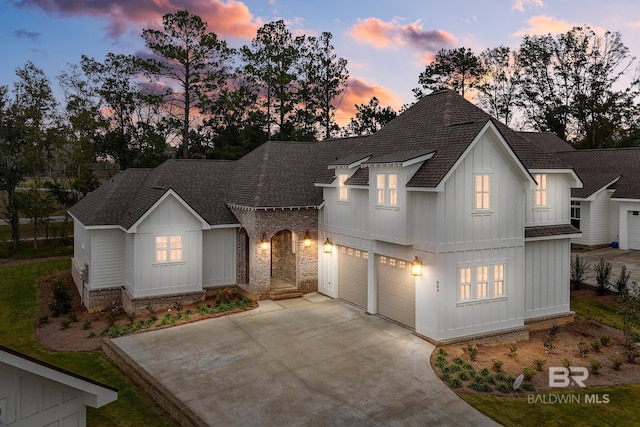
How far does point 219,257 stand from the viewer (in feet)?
65.6

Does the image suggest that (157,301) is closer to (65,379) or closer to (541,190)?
(65,379)

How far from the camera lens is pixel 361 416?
950cm

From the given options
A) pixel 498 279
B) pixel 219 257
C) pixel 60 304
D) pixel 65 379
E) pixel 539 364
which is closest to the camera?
pixel 65 379

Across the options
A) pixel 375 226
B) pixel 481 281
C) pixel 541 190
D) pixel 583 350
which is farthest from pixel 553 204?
pixel 375 226

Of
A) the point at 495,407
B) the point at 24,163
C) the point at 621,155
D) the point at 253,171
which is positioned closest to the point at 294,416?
the point at 495,407

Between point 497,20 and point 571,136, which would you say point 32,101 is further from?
point 571,136

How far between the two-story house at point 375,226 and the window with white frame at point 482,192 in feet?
0.13

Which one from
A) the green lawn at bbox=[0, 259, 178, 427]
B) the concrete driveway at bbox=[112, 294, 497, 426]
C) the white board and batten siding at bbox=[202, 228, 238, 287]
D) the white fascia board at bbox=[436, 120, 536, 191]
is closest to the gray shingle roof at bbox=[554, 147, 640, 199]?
the white fascia board at bbox=[436, 120, 536, 191]

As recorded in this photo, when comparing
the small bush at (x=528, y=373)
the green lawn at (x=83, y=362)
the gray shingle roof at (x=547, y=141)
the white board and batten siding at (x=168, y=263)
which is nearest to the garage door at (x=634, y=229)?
the gray shingle roof at (x=547, y=141)

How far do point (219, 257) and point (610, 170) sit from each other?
2758 centimetres

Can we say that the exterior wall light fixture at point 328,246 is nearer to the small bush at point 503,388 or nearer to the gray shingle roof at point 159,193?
the gray shingle roof at point 159,193

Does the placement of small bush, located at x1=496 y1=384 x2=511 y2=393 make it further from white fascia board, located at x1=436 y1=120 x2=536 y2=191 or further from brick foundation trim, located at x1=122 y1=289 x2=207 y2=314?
brick foundation trim, located at x1=122 y1=289 x2=207 y2=314

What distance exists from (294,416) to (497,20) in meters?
21.2

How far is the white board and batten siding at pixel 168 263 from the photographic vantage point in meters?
17.5
